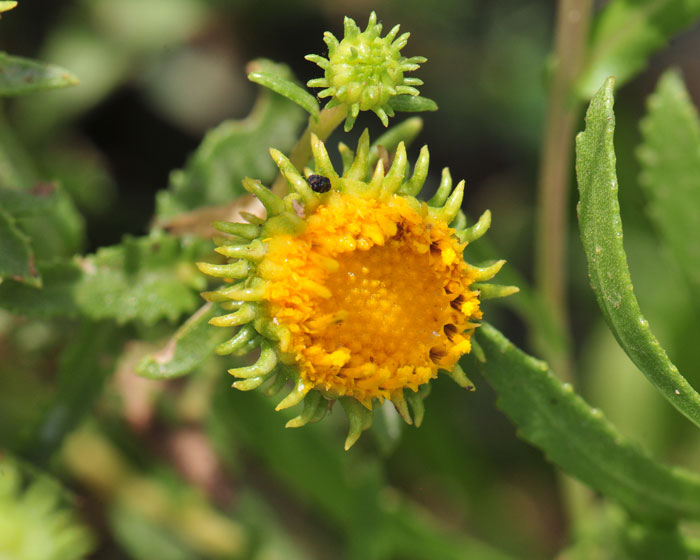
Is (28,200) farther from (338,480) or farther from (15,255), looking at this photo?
(338,480)

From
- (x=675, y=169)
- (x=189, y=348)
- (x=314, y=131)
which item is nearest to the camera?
(x=314, y=131)

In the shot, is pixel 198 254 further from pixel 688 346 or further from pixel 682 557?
→ pixel 688 346

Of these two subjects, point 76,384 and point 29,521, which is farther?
point 76,384

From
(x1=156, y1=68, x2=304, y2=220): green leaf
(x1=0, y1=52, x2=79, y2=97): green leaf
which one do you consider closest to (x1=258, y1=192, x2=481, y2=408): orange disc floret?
(x1=0, y1=52, x2=79, y2=97): green leaf

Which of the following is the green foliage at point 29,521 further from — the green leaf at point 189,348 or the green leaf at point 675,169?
the green leaf at point 675,169

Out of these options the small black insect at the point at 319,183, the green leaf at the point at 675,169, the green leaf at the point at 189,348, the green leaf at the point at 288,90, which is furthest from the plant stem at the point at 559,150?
the green leaf at the point at 189,348

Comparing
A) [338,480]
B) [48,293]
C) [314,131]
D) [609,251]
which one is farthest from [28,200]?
[338,480]
